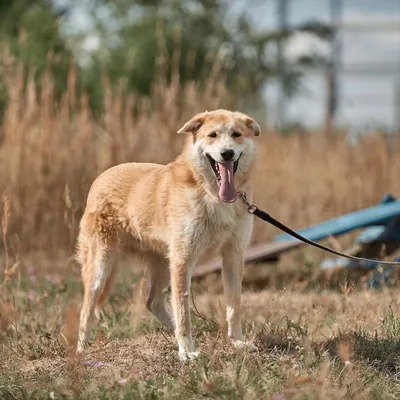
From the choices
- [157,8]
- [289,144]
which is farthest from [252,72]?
[289,144]

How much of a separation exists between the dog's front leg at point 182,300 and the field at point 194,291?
11 cm

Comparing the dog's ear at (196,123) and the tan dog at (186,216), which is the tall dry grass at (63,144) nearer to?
the tan dog at (186,216)

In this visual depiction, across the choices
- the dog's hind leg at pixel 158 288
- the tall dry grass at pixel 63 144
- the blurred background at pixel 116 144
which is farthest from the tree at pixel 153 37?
the dog's hind leg at pixel 158 288

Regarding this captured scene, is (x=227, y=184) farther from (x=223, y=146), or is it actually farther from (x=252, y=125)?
(x=252, y=125)

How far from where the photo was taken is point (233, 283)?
4711mm

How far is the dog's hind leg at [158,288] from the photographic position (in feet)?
17.5

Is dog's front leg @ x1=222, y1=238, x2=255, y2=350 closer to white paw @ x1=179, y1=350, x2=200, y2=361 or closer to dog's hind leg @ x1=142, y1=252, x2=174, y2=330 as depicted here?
white paw @ x1=179, y1=350, x2=200, y2=361

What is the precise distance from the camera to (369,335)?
4852mm

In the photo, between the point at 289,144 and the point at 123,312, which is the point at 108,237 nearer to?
the point at 123,312

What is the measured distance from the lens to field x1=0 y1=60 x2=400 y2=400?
12.8 feet

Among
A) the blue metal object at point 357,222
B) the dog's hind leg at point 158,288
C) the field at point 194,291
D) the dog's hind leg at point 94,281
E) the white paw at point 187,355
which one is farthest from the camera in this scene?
the blue metal object at point 357,222

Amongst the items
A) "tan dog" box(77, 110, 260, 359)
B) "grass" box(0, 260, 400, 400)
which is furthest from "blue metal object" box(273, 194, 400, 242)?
"tan dog" box(77, 110, 260, 359)

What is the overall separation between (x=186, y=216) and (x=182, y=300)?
17.1 inches

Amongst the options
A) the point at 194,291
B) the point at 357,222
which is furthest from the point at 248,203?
the point at 357,222
